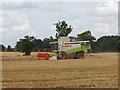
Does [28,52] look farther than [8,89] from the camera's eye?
Yes

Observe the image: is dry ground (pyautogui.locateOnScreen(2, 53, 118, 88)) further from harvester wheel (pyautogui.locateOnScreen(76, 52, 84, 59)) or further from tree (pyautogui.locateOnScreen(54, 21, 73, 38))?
tree (pyautogui.locateOnScreen(54, 21, 73, 38))

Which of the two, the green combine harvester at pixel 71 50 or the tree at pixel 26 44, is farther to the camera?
the tree at pixel 26 44

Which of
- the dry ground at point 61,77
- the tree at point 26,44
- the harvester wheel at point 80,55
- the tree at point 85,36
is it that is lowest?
the dry ground at point 61,77

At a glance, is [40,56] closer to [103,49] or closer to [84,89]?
[84,89]

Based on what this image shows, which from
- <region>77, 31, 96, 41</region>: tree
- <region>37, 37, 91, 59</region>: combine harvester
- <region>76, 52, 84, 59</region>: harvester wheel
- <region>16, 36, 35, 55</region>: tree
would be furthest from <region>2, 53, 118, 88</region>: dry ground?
<region>77, 31, 96, 41</region>: tree

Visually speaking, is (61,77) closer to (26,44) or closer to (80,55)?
(80,55)

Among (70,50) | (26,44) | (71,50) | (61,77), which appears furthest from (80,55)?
(61,77)

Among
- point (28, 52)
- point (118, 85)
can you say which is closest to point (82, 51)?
point (28, 52)

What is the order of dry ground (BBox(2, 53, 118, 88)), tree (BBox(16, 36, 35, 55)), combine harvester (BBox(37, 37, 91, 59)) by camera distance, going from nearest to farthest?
dry ground (BBox(2, 53, 118, 88)) → combine harvester (BBox(37, 37, 91, 59)) → tree (BBox(16, 36, 35, 55))

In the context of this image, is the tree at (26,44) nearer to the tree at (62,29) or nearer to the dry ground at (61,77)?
A: the tree at (62,29)

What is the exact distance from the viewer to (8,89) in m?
10.4

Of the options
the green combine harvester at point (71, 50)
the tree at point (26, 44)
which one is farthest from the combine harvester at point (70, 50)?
the tree at point (26, 44)

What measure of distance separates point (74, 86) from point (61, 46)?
27621 millimetres

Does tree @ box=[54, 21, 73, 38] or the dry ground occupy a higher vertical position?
tree @ box=[54, 21, 73, 38]
